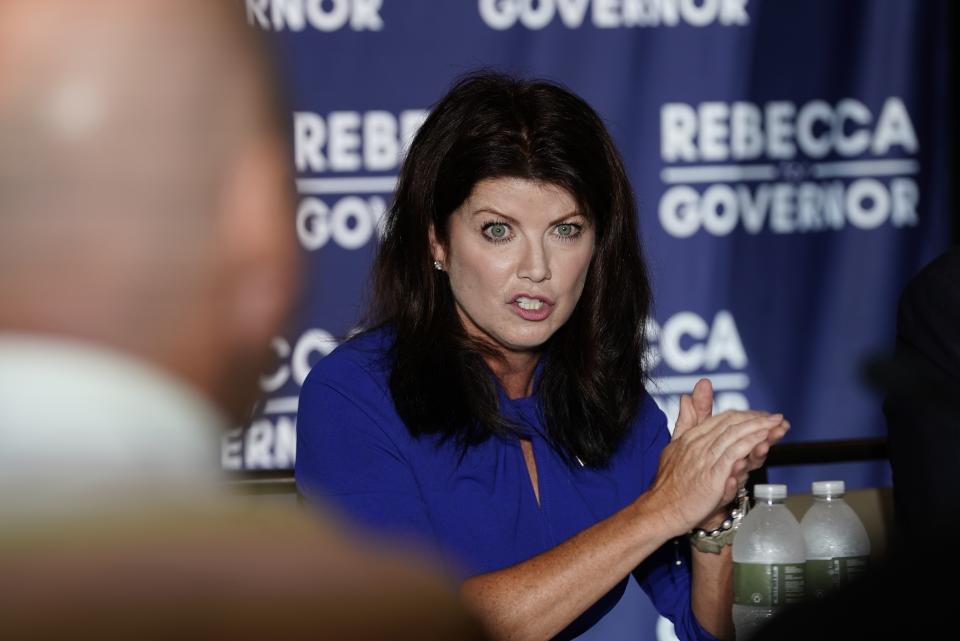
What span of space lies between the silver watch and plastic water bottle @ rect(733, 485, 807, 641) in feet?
0.04

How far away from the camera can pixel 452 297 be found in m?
1.95

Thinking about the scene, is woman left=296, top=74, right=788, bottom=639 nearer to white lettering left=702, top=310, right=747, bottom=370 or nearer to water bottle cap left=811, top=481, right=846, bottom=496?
water bottle cap left=811, top=481, right=846, bottom=496

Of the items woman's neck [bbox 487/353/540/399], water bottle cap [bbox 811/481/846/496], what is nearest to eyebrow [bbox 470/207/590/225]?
woman's neck [bbox 487/353/540/399]

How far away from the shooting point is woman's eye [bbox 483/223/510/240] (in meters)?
1.84

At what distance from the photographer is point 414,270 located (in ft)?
6.32

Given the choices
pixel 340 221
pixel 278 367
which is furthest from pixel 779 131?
pixel 278 367

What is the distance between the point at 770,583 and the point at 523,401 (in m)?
0.51

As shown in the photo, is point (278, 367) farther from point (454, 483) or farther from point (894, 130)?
point (894, 130)

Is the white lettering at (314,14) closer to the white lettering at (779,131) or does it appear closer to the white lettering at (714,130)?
the white lettering at (714,130)

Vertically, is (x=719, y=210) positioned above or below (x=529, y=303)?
above

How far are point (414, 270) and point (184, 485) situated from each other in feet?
5.03

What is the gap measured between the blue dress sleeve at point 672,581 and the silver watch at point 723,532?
119 millimetres

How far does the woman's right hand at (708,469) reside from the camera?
5.33 ft

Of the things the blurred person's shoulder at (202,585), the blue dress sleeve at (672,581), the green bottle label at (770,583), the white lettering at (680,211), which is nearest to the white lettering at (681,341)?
the white lettering at (680,211)
